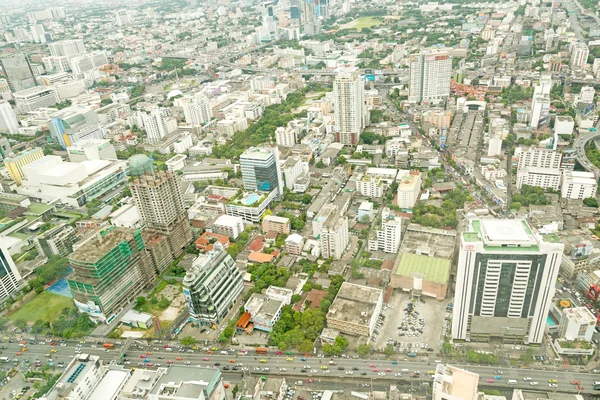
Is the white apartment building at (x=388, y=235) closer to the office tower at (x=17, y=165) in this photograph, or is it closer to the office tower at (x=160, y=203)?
the office tower at (x=160, y=203)

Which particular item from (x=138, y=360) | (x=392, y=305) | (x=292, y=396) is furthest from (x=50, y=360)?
(x=392, y=305)

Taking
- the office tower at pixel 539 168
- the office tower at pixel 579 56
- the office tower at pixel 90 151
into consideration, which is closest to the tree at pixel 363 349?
the office tower at pixel 539 168

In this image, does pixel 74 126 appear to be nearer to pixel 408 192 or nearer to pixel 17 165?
pixel 17 165

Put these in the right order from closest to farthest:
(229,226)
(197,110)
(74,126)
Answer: (229,226) → (74,126) → (197,110)

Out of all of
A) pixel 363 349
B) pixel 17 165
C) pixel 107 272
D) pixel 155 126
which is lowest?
pixel 363 349

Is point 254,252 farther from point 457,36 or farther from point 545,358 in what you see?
point 457,36

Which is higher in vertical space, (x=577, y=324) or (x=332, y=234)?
(x=332, y=234)

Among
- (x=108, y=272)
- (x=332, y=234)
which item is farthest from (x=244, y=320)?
(x=108, y=272)
